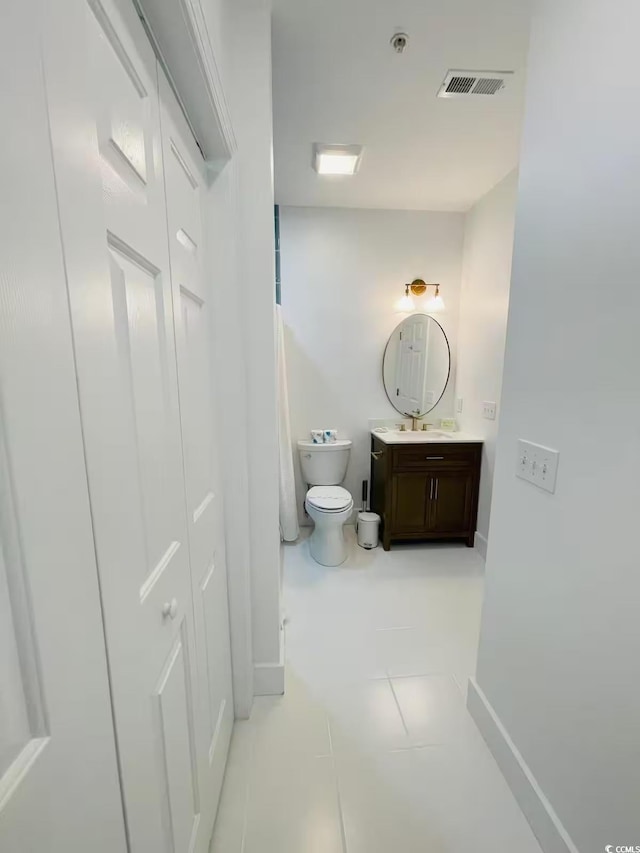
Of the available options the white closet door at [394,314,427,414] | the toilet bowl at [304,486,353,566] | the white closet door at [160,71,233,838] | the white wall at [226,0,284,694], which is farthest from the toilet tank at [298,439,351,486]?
the white closet door at [160,71,233,838]

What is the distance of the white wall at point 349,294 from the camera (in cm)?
277

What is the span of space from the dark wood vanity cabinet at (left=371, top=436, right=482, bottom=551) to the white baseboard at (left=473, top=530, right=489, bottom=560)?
37mm

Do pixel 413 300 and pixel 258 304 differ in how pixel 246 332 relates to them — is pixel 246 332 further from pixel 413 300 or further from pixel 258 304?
pixel 413 300

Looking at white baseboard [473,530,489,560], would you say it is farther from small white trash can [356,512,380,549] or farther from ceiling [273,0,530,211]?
ceiling [273,0,530,211]

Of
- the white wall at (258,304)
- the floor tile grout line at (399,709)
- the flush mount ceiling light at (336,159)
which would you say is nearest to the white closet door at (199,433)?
the white wall at (258,304)

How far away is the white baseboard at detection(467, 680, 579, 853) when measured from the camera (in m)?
0.99

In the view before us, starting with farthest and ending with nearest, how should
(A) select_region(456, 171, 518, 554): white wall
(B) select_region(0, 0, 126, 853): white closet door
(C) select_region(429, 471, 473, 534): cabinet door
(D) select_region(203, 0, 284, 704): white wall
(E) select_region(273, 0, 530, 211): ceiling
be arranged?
(C) select_region(429, 471, 473, 534): cabinet door < (A) select_region(456, 171, 518, 554): white wall < (E) select_region(273, 0, 530, 211): ceiling < (D) select_region(203, 0, 284, 704): white wall < (B) select_region(0, 0, 126, 853): white closet door

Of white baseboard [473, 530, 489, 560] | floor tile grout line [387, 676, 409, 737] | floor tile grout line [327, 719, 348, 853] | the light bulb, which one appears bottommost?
floor tile grout line [387, 676, 409, 737]

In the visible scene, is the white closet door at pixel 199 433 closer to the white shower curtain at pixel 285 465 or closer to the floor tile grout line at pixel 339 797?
the floor tile grout line at pixel 339 797

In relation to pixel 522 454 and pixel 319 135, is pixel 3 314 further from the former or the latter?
pixel 319 135

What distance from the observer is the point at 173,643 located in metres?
0.75

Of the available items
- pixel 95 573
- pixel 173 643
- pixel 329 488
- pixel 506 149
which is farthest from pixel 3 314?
pixel 506 149

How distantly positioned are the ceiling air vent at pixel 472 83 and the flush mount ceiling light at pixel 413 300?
1.26 metres

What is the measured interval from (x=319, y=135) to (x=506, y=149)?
43.0 inches
